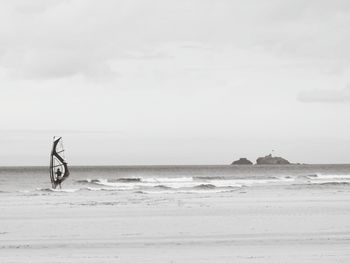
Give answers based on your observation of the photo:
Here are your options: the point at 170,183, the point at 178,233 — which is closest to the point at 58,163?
the point at 170,183

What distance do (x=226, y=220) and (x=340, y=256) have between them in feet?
21.5

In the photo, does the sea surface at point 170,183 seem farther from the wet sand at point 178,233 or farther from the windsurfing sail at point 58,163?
the wet sand at point 178,233

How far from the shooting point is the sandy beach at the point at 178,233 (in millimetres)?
10500

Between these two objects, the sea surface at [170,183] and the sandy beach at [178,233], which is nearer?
the sandy beach at [178,233]

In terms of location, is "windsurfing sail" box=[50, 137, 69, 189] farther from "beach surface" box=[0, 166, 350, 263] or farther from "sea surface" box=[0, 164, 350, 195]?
"beach surface" box=[0, 166, 350, 263]

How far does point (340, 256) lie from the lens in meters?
10.0

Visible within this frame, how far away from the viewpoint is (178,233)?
45.4ft

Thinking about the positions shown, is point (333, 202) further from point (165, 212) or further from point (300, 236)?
point (300, 236)

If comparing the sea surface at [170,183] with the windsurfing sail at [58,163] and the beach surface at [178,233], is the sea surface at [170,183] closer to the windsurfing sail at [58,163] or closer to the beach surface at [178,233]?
the windsurfing sail at [58,163]

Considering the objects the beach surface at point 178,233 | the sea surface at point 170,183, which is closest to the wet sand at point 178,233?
the beach surface at point 178,233

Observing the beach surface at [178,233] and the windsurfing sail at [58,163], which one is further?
the windsurfing sail at [58,163]

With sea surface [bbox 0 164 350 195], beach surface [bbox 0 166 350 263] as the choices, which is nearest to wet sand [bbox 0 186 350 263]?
beach surface [bbox 0 166 350 263]

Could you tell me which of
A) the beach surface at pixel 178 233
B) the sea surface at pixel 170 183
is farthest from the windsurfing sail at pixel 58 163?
the beach surface at pixel 178 233

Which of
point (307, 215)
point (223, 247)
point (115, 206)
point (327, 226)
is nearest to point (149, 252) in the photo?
point (223, 247)
